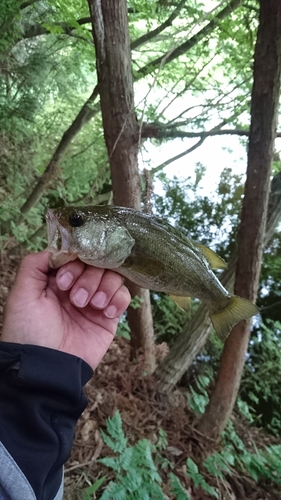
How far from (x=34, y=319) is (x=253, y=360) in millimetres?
4977

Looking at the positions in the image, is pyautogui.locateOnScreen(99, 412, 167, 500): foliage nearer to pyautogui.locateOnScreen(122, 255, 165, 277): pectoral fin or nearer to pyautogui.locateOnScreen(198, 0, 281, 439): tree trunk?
pyautogui.locateOnScreen(198, 0, 281, 439): tree trunk

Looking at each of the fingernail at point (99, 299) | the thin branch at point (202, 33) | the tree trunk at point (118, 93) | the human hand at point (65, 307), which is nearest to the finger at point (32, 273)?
the human hand at point (65, 307)

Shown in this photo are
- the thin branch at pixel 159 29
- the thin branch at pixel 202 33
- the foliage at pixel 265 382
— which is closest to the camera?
the thin branch at pixel 202 33

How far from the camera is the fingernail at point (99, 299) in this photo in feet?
5.09

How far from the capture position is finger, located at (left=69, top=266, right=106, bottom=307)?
1.51 meters

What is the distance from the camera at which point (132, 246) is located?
148cm

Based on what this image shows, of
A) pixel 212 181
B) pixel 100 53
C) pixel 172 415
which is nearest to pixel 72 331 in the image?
pixel 100 53

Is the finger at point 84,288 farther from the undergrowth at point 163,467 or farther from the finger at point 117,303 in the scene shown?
the undergrowth at point 163,467

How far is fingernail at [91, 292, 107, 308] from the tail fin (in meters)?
0.56

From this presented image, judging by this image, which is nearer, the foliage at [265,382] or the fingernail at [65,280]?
the fingernail at [65,280]

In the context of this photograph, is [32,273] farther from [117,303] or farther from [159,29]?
[159,29]

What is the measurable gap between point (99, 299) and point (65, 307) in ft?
0.82

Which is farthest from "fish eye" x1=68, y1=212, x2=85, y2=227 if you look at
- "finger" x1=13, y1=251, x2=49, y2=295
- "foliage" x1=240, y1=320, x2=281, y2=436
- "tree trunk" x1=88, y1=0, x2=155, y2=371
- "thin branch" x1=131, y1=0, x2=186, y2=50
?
"foliage" x1=240, y1=320, x2=281, y2=436

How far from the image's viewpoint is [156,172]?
15.3ft
